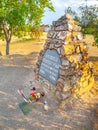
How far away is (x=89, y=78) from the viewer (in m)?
10.4

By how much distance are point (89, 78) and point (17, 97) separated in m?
3.41

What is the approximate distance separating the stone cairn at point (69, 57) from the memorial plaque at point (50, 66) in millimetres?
218

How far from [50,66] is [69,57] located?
107 centimetres

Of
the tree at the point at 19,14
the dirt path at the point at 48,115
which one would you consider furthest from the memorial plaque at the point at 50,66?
the tree at the point at 19,14

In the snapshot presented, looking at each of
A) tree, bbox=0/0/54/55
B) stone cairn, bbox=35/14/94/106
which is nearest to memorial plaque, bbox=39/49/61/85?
stone cairn, bbox=35/14/94/106

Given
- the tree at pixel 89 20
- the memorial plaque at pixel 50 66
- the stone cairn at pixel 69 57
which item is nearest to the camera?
the stone cairn at pixel 69 57

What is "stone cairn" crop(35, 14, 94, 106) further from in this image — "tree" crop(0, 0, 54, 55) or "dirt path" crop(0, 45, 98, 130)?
"tree" crop(0, 0, 54, 55)

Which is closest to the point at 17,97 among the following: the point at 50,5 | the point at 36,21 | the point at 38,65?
the point at 38,65

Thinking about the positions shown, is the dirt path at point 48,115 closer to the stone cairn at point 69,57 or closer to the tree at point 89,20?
the stone cairn at point 69,57

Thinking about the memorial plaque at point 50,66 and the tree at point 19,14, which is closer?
the memorial plaque at point 50,66

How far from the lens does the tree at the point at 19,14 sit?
59.9ft

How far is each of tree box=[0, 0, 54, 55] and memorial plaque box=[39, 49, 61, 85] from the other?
28.6 feet

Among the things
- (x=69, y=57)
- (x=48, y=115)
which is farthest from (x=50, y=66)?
(x=48, y=115)

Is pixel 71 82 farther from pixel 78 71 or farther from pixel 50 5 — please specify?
pixel 50 5
